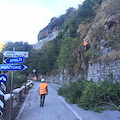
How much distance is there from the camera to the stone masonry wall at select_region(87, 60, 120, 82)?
1281 centimetres

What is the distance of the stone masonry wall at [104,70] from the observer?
12.8 metres

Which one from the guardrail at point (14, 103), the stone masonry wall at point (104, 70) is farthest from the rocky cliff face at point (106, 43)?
the guardrail at point (14, 103)

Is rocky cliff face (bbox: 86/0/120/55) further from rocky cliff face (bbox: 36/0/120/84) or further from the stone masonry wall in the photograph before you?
the stone masonry wall

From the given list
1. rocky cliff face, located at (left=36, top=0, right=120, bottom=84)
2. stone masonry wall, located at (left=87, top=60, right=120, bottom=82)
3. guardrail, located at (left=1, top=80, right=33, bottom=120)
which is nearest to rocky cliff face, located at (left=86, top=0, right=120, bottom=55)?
rocky cliff face, located at (left=36, top=0, right=120, bottom=84)

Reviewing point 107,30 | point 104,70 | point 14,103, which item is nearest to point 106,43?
point 107,30

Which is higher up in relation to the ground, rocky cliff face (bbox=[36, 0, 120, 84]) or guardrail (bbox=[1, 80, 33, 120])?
rocky cliff face (bbox=[36, 0, 120, 84])

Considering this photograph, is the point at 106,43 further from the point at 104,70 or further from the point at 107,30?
the point at 104,70

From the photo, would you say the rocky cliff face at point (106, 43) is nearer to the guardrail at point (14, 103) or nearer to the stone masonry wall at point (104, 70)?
the stone masonry wall at point (104, 70)

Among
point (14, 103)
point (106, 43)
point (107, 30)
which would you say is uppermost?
point (107, 30)

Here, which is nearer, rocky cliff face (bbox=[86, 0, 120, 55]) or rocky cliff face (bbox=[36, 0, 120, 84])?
rocky cliff face (bbox=[36, 0, 120, 84])

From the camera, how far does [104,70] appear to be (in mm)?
15234

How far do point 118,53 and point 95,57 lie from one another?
448 centimetres

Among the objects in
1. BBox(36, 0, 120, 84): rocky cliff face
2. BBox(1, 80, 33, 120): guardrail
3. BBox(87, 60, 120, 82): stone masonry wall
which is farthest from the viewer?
BBox(36, 0, 120, 84): rocky cliff face

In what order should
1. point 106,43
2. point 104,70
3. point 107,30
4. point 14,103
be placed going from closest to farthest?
point 14,103
point 104,70
point 106,43
point 107,30
